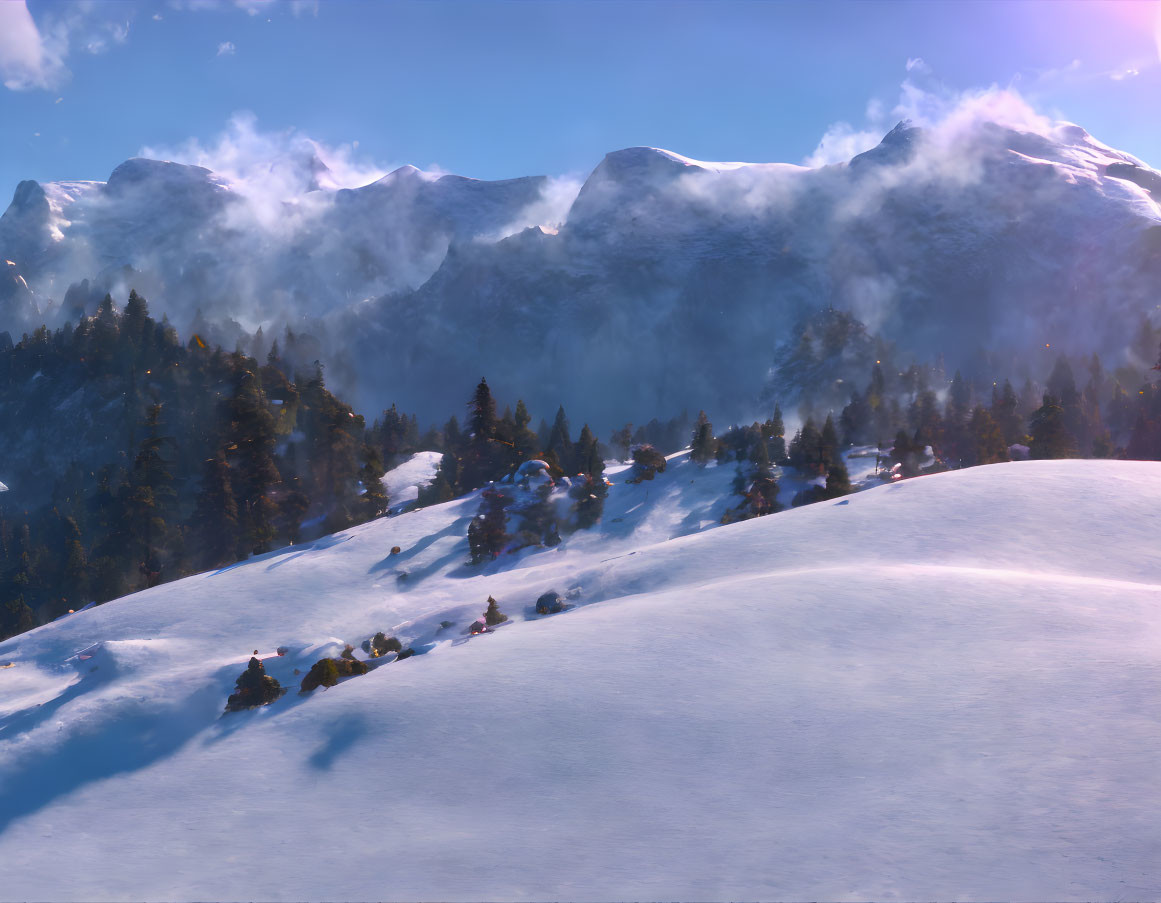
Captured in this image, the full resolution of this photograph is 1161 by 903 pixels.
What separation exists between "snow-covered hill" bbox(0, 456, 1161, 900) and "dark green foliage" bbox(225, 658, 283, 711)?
0.55 m

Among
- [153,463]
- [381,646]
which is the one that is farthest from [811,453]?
[153,463]

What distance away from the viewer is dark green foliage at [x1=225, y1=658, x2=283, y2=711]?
2305 centimetres

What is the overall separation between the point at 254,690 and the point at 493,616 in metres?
8.75

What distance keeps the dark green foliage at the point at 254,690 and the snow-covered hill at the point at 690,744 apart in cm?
55

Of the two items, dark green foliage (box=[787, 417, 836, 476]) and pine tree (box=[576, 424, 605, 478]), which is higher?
pine tree (box=[576, 424, 605, 478])

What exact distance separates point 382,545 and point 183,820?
27.1 m

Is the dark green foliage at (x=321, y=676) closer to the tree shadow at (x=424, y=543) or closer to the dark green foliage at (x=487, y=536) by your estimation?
the tree shadow at (x=424, y=543)

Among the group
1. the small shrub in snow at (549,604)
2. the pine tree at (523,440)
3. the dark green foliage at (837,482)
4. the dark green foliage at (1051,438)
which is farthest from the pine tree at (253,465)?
the dark green foliage at (1051,438)

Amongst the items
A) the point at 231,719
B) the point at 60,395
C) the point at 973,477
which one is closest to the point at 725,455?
the point at 973,477

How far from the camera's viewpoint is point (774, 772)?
14828 millimetres

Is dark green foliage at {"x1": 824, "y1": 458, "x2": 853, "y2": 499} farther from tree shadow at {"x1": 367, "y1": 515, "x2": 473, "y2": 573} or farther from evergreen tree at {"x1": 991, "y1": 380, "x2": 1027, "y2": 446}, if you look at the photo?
evergreen tree at {"x1": 991, "y1": 380, "x2": 1027, "y2": 446}

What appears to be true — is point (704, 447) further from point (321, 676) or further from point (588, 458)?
point (321, 676)

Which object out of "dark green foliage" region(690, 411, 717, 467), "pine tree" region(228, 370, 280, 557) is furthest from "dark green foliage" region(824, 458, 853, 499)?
"pine tree" region(228, 370, 280, 557)

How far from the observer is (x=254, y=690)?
76.1 feet
